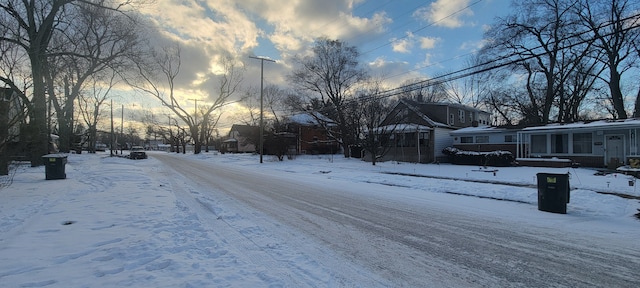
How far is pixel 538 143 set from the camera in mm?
26031

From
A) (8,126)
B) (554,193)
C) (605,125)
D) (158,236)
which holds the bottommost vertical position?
(158,236)

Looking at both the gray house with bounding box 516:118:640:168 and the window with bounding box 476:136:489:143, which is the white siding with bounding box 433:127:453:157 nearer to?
the window with bounding box 476:136:489:143

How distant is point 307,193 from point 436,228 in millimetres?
5645

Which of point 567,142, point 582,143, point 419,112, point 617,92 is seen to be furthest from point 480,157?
point 617,92

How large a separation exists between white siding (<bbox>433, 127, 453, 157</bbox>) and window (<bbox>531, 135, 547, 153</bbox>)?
6.69 meters

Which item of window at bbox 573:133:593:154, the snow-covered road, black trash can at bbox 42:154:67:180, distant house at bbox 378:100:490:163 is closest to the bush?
distant house at bbox 378:100:490:163

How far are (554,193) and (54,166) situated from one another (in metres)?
17.5

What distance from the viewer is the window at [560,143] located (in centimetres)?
2439

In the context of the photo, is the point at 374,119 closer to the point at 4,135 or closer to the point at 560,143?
the point at 560,143

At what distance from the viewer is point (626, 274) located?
4.24 m

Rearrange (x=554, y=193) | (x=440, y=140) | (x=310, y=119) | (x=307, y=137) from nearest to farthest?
(x=554, y=193) → (x=440, y=140) → (x=310, y=119) → (x=307, y=137)

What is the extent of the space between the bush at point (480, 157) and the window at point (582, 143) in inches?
171

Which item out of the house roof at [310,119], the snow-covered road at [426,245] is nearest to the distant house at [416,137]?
the house roof at [310,119]

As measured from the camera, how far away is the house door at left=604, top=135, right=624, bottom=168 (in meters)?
21.4
